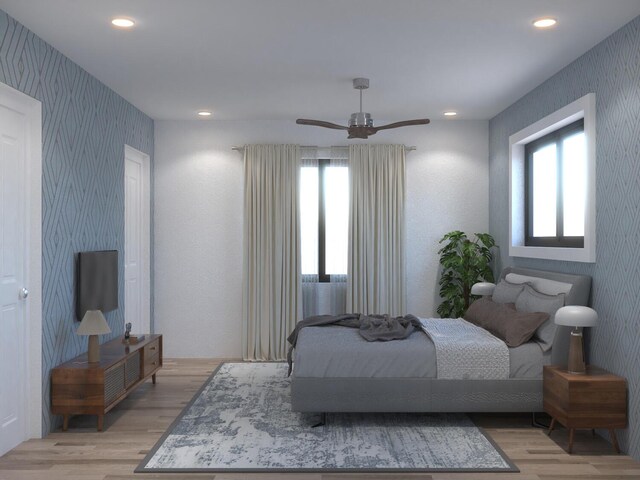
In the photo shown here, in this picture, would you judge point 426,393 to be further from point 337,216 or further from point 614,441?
point 337,216

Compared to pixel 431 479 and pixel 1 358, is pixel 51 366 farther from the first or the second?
pixel 431 479

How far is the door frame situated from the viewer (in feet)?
13.7

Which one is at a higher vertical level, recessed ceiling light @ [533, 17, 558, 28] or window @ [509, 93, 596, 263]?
recessed ceiling light @ [533, 17, 558, 28]

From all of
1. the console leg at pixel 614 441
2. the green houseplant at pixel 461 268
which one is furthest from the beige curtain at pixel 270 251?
the console leg at pixel 614 441

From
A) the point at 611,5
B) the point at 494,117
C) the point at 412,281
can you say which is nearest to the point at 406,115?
the point at 494,117

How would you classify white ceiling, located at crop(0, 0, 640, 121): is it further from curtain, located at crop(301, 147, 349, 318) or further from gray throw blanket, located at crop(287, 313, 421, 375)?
gray throw blanket, located at crop(287, 313, 421, 375)

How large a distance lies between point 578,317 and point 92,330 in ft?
11.0

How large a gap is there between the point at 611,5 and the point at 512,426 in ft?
9.58

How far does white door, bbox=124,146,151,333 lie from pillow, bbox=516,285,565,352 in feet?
12.8

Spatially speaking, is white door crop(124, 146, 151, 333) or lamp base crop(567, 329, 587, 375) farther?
white door crop(124, 146, 151, 333)

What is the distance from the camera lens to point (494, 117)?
700 cm

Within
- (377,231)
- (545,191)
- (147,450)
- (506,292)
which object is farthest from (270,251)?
(147,450)

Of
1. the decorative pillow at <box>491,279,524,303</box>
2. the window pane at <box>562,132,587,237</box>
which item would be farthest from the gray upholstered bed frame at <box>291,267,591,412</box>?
the decorative pillow at <box>491,279,524,303</box>

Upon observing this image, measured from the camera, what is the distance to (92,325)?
451 centimetres
